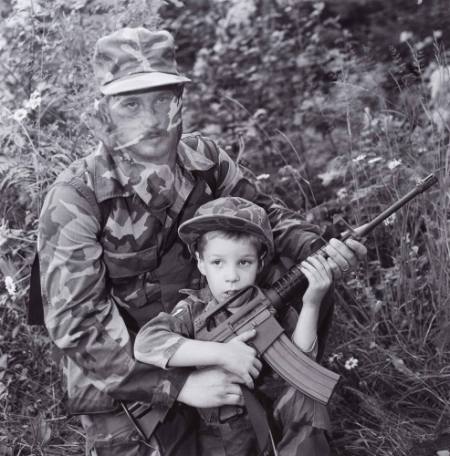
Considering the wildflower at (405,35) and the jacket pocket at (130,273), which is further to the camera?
the wildflower at (405,35)

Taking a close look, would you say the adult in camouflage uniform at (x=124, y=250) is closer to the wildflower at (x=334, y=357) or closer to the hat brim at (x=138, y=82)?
the hat brim at (x=138, y=82)

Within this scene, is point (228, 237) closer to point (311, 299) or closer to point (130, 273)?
point (311, 299)

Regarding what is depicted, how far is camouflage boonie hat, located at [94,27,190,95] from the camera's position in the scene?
9.00 ft

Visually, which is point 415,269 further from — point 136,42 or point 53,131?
point 53,131

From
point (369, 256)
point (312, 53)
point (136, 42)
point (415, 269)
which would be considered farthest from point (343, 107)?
point (136, 42)

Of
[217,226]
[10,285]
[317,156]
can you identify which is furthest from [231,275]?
[317,156]

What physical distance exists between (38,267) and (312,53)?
335 centimetres

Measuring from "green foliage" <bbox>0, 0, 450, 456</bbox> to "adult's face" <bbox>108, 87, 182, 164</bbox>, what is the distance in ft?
2.93

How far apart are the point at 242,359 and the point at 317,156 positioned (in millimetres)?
2615

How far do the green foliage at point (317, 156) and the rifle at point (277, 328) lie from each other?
0.54 metres

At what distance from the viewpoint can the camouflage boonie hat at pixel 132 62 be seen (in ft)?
9.00

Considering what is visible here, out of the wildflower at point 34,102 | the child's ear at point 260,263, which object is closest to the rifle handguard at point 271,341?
the child's ear at point 260,263

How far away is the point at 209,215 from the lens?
2.68 meters

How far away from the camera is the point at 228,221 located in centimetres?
268
